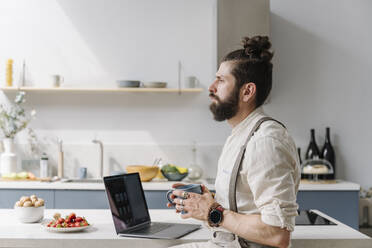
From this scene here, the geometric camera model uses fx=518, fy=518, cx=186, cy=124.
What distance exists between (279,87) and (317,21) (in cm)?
70

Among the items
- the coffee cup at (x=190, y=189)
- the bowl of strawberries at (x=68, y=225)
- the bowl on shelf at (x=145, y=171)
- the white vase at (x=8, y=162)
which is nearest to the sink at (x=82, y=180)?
the bowl on shelf at (x=145, y=171)

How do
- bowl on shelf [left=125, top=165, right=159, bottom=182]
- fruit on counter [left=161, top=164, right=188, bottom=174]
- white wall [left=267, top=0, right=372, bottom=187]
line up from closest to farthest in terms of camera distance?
bowl on shelf [left=125, top=165, right=159, bottom=182]
fruit on counter [left=161, top=164, right=188, bottom=174]
white wall [left=267, top=0, right=372, bottom=187]

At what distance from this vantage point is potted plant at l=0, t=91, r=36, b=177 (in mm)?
4363

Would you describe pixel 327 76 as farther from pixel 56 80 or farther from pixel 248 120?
pixel 248 120

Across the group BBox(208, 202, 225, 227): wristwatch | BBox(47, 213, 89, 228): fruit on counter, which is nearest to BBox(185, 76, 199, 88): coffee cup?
BBox(47, 213, 89, 228): fruit on counter

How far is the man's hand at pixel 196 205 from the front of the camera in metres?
1.88

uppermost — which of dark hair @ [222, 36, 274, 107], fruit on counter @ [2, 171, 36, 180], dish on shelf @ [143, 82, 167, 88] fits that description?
dish on shelf @ [143, 82, 167, 88]

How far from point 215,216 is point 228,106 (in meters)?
0.43

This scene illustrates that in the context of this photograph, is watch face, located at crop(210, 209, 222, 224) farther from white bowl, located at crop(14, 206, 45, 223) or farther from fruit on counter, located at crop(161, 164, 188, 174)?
fruit on counter, located at crop(161, 164, 188, 174)

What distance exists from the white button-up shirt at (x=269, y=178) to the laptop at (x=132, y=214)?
1.29ft

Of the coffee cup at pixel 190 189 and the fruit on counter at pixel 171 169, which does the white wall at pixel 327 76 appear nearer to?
the fruit on counter at pixel 171 169

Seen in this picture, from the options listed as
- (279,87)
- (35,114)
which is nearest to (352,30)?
(279,87)

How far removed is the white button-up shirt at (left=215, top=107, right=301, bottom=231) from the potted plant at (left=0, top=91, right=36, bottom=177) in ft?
9.64

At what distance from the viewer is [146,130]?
4645 millimetres
